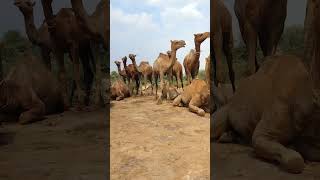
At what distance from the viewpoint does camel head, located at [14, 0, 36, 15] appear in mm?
11625

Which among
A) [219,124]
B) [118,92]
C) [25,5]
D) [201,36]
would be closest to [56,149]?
[219,124]

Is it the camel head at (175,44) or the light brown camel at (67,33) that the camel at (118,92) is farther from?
the light brown camel at (67,33)

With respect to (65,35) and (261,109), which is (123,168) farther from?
(65,35)

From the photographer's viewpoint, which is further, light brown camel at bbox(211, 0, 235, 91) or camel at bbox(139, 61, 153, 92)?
camel at bbox(139, 61, 153, 92)

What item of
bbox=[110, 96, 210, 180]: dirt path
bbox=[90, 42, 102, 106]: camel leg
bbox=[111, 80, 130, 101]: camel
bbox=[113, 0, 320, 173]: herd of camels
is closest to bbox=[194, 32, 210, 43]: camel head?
bbox=[111, 80, 130, 101]: camel

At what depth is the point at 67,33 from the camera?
1136 centimetres

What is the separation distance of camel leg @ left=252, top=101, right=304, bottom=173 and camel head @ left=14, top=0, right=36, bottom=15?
8.57 m

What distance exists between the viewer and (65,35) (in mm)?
11445

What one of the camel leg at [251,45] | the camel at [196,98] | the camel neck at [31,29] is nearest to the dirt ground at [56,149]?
the camel at [196,98]

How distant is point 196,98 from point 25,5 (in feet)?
16.7

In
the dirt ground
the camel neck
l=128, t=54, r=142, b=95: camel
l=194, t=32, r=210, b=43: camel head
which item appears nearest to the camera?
the dirt ground

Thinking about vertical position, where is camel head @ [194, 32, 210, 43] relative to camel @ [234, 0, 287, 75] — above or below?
above

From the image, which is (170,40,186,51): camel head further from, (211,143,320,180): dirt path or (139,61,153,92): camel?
(211,143,320,180): dirt path

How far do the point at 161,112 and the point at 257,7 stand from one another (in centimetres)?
381
